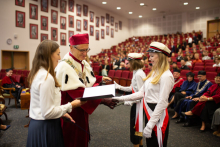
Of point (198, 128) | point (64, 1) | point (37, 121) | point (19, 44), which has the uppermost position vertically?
point (64, 1)

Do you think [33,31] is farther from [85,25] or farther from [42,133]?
[42,133]

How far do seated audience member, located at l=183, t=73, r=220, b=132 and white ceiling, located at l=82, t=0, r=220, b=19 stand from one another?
36.6ft

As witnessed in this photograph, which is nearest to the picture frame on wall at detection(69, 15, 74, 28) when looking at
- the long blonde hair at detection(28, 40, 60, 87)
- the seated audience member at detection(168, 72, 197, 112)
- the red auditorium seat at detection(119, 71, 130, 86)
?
the red auditorium seat at detection(119, 71, 130, 86)

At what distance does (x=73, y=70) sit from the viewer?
4.83ft

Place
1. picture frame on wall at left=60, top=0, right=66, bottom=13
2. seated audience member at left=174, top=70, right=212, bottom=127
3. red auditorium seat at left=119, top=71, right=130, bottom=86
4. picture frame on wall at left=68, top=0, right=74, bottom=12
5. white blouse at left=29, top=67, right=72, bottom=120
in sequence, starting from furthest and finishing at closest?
picture frame on wall at left=68, top=0, right=74, bottom=12 < picture frame on wall at left=60, top=0, right=66, bottom=13 < red auditorium seat at left=119, top=71, right=130, bottom=86 < seated audience member at left=174, top=70, right=212, bottom=127 < white blouse at left=29, top=67, right=72, bottom=120

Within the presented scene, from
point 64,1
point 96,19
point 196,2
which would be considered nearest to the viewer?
point 64,1

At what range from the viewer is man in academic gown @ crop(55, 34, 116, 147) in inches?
55.5

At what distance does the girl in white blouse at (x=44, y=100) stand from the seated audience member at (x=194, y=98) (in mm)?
3232

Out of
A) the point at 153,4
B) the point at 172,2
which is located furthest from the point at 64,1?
the point at 172,2

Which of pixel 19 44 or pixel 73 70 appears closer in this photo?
pixel 73 70

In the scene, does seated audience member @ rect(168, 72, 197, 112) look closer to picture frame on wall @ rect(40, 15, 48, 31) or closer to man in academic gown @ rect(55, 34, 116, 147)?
man in academic gown @ rect(55, 34, 116, 147)

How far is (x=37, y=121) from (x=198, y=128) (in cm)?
344

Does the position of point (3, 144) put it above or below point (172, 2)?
below

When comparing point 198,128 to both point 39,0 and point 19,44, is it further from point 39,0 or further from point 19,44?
point 39,0
